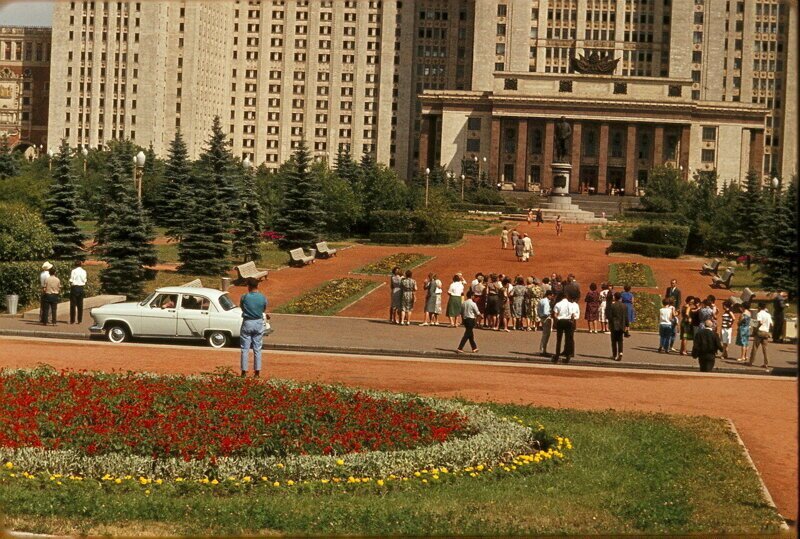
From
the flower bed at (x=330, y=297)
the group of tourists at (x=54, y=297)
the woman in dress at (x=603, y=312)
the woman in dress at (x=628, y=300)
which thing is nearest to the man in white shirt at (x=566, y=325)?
the woman in dress at (x=628, y=300)

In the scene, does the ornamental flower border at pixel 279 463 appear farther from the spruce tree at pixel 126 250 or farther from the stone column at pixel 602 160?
the stone column at pixel 602 160

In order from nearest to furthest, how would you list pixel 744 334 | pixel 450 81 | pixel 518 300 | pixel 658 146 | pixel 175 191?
pixel 744 334
pixel 518 300
pixel 175 191
pixel 658 146
pixel 450 81

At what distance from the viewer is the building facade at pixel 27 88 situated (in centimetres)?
15575

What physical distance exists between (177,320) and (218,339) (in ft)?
3.41

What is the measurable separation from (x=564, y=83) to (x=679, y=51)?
683 inches

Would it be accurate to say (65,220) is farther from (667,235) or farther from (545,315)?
(667,235)

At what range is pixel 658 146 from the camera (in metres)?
132

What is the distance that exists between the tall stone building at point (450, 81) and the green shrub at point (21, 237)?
94.4 meters

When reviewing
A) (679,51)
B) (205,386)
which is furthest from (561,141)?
(205,386)

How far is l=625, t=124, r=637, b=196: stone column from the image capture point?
13212 cm

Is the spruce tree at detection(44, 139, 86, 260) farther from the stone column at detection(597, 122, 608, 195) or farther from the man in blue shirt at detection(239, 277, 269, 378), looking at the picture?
the stone column at detection(597, 122, 608, 195)

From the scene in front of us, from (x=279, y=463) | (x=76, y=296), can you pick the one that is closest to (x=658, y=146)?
(x=76, y=296)

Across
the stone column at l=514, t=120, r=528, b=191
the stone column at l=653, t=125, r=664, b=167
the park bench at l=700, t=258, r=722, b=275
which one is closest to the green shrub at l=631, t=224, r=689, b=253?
the park bench at l=700, t=258, r=722, b=275

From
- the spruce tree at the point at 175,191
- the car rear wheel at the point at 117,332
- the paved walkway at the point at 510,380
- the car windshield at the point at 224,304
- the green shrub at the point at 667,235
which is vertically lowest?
the paved walkway at the point at 510,380
